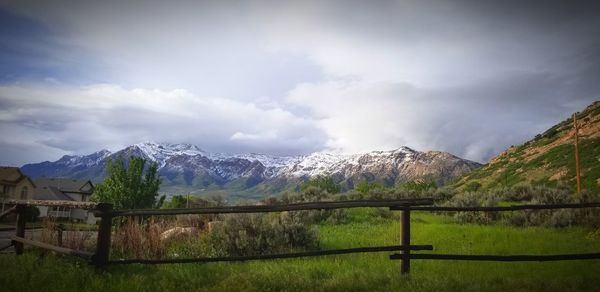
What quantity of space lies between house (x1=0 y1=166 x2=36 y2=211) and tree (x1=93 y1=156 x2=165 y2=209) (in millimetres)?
37789

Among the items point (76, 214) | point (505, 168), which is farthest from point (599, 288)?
point (76, 214)

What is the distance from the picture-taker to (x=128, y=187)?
47906 millimetres

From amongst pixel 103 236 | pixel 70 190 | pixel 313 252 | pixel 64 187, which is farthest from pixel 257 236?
pixel 64 187

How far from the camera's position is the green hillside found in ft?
169

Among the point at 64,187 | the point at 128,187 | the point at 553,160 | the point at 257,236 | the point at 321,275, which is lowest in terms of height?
the point at 321,275

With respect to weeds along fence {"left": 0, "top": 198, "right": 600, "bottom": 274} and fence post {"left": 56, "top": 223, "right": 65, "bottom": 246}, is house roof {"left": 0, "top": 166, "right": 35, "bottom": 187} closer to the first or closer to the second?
fence post {"left": 56, "top": 223, "right": 65, "bottom": 246}

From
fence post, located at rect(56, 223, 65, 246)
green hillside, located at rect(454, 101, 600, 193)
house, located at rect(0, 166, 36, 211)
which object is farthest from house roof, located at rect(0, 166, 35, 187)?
green hillside, located at rect(454, 101, 600, 193)

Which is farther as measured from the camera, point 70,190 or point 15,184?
point 70,190

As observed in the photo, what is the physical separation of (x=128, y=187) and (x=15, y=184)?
4361 cm

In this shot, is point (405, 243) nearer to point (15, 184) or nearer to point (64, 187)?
point (15, 184)

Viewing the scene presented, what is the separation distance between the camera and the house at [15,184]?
242 feet

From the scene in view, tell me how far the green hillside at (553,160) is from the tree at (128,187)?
46.6 m

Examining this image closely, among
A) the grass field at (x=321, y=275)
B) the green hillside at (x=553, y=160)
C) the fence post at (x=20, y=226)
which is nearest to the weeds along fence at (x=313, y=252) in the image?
the grass field at (x=321, y=275)

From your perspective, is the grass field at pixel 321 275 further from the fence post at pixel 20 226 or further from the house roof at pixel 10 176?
the house roof at pixel 10 176
